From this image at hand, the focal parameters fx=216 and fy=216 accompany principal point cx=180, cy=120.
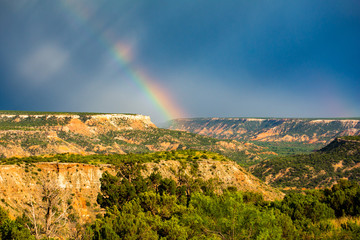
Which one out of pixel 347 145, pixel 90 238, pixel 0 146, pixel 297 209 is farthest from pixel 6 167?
pixel 347 145

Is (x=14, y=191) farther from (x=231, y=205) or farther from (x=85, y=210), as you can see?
(x=231, y=205)

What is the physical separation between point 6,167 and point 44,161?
714cm

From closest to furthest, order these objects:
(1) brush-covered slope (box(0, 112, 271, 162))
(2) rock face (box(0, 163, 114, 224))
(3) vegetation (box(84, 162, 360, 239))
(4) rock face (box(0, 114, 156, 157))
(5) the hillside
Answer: (3) vegetation (box(84, 162, 360, 239)) < (2) rock face (box(0, 163, 114, 224)) < (5) the hillside < (4) rock face (box(0, 114, 156, 157)) < (1) brush-covered slope (box(0, 112, 271, 162))

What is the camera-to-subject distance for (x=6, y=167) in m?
39.7

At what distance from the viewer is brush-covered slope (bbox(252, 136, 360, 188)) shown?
10500cm

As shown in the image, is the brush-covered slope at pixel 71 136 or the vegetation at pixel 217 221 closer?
the vegetation at pixel 217 221

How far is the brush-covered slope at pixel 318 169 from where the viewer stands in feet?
344

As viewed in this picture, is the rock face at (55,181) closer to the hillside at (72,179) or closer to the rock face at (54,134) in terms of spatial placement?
the hillside at (72,179)

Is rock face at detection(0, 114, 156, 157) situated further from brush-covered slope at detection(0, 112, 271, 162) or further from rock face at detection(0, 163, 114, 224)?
rock face at detection(0, 163, 114, 224)

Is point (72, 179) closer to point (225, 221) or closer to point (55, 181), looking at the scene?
point (55, 181)

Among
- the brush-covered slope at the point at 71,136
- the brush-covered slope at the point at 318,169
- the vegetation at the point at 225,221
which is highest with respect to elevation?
the brush-covered slope at the point at 71,136

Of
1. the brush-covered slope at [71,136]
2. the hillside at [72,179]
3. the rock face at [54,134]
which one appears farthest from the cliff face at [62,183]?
the brush-covered slope at [71,136]

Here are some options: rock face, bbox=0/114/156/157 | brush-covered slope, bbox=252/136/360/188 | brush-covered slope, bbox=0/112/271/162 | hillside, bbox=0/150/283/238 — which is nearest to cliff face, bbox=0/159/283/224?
hillside, bbox=0/150/283/238

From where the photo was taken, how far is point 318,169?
114 metres
